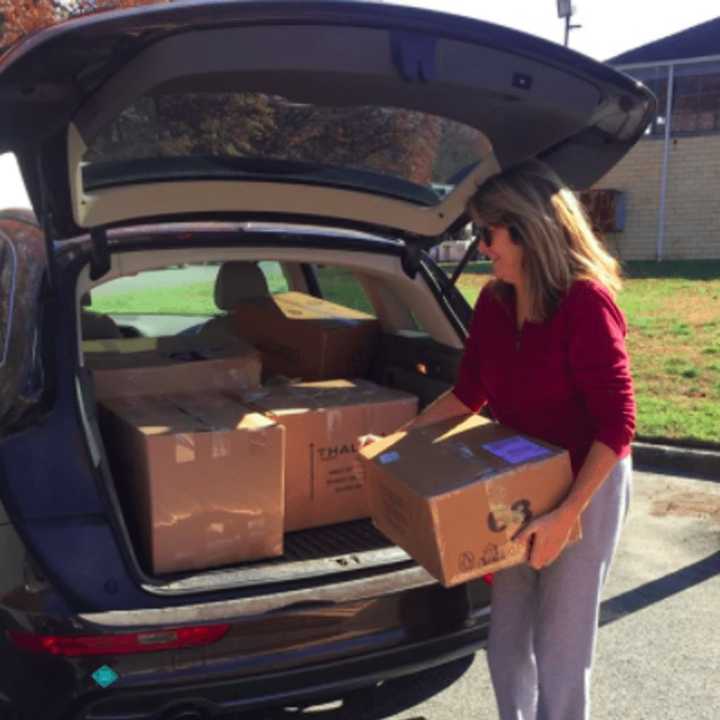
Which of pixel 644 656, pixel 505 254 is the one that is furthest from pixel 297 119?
pixel 644 656

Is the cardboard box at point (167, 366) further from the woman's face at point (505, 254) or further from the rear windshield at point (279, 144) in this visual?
the woman's face at point (505, 254)

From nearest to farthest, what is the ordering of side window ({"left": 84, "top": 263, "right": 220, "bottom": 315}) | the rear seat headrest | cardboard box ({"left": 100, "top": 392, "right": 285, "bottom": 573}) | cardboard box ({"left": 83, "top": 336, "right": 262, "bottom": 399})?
cardboard box ({"left": 100, "top": 392, "right": 285, "bottom": 573}), cardboard box ({"left": 83, "top": 336, "right": 262, "bottom": 399}), side window ({"left": 84, "top": 263, "right": 220, "bottom": 315}), the rear seat headrest

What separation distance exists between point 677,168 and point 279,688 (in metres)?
20.0

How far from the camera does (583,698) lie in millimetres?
2314

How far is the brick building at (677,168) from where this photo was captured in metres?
19.8

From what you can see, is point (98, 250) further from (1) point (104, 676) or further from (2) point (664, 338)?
(2) point (664, 338)

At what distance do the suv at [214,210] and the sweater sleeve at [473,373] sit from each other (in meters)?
0.55

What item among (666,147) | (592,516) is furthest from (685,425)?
(666,147)

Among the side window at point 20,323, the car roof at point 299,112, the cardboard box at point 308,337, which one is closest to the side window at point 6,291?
the side window at point 20,323

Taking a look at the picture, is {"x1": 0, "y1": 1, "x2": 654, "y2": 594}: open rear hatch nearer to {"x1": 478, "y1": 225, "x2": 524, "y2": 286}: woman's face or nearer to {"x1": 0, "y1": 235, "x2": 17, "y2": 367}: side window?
{"x1": 0, "y1": 235, "x2": 17, "y2": 367}: side window

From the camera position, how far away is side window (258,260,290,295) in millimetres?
4713

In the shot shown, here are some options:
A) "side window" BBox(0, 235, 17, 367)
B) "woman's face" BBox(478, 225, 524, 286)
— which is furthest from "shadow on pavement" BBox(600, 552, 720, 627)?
"side window" BBox(0, 235, 17, 367)

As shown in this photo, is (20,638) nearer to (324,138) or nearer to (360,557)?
(360,557)

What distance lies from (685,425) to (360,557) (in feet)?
13.1
